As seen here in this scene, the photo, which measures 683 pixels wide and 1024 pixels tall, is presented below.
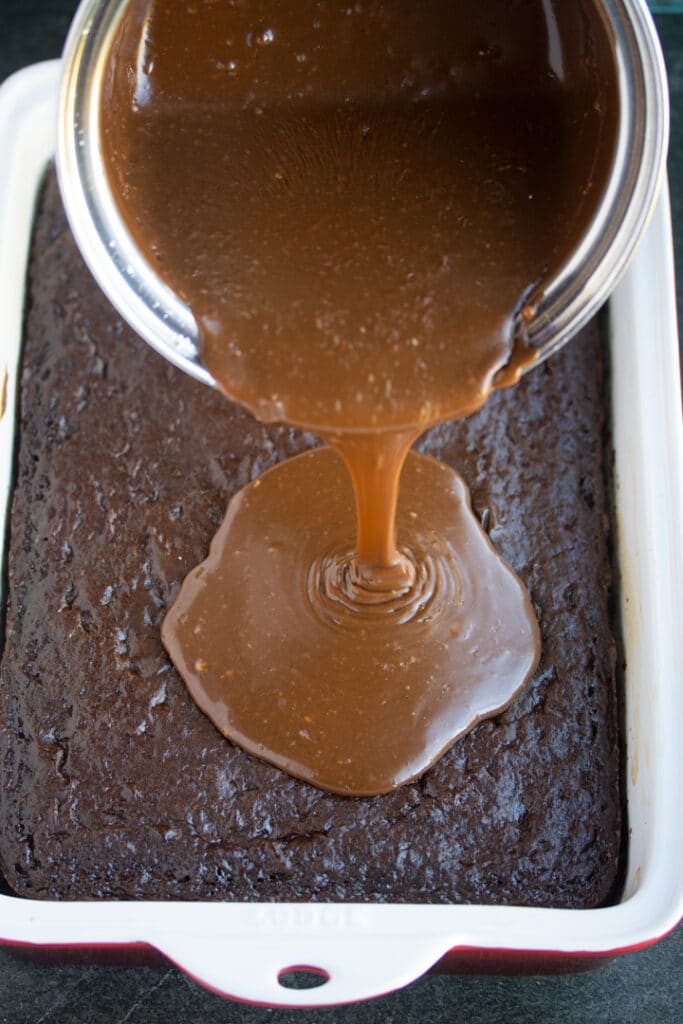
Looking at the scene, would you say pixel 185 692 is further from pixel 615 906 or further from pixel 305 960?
pixel 615 906

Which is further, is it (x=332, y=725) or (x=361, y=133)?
(x=332, y=725)

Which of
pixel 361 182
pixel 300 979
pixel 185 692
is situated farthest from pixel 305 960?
pixel 361 182

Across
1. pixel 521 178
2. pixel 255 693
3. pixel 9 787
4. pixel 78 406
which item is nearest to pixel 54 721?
pixel 9 787

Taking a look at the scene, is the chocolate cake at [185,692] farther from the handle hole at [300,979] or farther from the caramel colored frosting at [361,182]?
the caramel colored frosting at [361,182]

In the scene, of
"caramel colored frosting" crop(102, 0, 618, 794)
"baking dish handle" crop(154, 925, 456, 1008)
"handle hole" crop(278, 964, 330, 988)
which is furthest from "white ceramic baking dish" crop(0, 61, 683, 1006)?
"caramel colored frosting" crop(102, 0, 618, 794)

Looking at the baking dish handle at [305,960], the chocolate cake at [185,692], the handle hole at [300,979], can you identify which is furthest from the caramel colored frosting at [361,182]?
the handle hole at [300,979]

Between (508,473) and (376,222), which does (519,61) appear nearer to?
(376,222)
